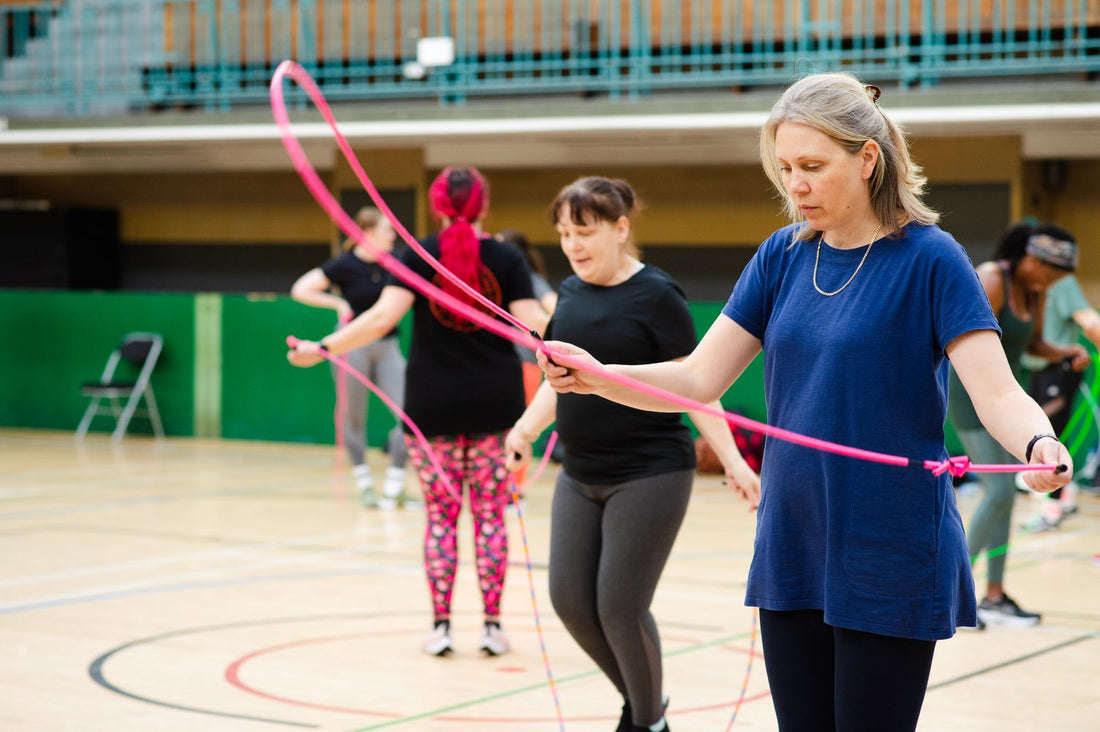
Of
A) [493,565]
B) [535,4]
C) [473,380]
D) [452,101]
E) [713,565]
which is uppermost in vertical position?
[535,4]

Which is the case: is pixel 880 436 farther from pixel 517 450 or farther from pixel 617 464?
pixel 517 450

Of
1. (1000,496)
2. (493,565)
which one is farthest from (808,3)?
(493,565)

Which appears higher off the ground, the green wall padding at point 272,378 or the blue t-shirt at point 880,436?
the blue t-shirt at point 880,436

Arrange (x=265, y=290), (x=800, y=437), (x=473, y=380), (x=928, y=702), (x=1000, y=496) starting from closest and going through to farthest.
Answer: (x=800, y=437) → (x=928, y=702) → (x=473, y=380) → (x=1000, y=496) → (x=265, y=290)

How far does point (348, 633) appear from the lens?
683 cm

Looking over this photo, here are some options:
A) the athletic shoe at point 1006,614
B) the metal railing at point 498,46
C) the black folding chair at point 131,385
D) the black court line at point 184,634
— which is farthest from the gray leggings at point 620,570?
the black folding chair at point 131,385

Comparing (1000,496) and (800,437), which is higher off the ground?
(800,437)

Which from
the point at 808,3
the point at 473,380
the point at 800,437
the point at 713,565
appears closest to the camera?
the point at 800,437

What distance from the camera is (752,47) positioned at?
51.1ft

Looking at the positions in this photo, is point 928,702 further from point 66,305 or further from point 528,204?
point 66,305

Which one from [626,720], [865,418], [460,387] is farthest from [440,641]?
[865,418]

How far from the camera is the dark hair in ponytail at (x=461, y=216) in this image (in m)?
6.35

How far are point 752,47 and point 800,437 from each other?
1329 centimetres

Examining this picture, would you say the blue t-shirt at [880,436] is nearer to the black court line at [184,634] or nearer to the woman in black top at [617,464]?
the woman in black top at [617,464]
